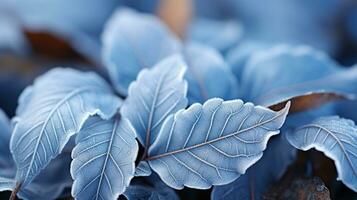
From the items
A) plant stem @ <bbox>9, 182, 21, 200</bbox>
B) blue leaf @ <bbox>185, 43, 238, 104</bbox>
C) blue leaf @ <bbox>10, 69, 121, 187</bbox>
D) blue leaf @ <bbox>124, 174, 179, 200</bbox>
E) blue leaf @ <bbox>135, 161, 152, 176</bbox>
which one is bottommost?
Answer: blue leaf @ <bbox>124, 174, 179, 200</bbox>

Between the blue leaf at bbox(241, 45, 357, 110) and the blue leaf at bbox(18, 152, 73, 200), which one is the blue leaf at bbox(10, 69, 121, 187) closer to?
the blue leaf at bbox(18, 152, 73, 200)

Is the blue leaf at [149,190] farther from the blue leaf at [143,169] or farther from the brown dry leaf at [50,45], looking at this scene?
the brown dry leaf at [50,45]

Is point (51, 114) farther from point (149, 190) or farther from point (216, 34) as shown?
point (216, 34)

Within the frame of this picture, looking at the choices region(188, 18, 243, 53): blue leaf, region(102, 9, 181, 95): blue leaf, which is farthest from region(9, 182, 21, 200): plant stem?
region(188, 18, 243, 53): blue leaf

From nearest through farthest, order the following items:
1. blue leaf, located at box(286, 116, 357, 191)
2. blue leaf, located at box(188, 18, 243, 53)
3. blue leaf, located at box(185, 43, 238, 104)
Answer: blue leaf, located at box(286, 116, 357, 191) < blue leaf, located at box(185, 43, 238, 104) < blue leaf, located at box(188, 18, 243, 53)

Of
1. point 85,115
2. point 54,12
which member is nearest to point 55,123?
point 85,115

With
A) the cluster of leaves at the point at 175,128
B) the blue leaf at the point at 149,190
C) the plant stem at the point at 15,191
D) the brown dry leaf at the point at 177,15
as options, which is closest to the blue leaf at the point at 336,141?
the cluster of leaves at the point at 175,128
